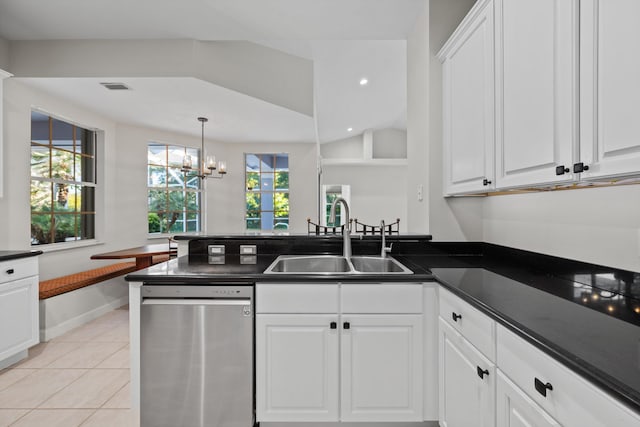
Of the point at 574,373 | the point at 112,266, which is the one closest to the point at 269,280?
the point at 574,373

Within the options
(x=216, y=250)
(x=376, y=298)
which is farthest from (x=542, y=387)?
(x=216, y=250)

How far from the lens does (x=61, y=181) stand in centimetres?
380

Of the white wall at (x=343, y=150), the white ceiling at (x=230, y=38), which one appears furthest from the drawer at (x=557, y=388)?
the white wall at (x=343, y=150)

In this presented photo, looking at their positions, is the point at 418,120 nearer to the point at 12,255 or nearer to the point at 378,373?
the point at 378,373

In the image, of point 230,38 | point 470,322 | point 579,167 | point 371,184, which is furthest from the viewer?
point 371,184

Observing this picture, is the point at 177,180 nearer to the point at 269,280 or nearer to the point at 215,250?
the point at 215,250

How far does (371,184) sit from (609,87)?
7.88m

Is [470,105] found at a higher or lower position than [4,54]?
lower

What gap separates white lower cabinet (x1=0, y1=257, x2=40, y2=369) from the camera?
235 cm

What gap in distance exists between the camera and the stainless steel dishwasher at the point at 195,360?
1613 millimetres

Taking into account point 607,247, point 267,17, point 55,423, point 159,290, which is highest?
point 267,17

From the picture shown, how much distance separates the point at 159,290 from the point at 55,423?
3.66 ft

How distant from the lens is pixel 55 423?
1844 mm

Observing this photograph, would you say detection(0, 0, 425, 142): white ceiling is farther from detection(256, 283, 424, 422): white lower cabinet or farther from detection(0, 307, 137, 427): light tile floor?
detection(0, 307, 137, 427): light tile floor
